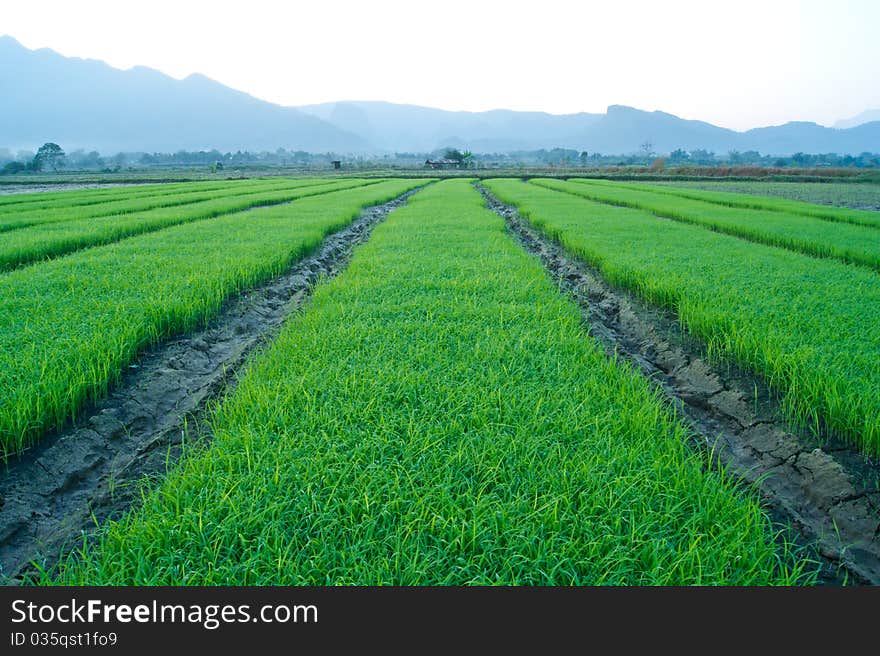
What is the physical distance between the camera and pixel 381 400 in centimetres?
283

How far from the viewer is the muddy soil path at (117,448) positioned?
2314 mm

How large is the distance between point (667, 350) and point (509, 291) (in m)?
1.76

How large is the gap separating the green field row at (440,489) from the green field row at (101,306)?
1.07 metres

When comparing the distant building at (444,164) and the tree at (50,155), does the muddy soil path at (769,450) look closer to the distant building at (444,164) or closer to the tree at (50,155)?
the distant building at (444,164)

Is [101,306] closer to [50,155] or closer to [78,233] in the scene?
[78,233]

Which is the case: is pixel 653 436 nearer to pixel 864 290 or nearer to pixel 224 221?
pixel 864 290

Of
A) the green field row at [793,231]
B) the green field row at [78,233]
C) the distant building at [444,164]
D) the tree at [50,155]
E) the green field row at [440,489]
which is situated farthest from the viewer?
the tree at [50,155]

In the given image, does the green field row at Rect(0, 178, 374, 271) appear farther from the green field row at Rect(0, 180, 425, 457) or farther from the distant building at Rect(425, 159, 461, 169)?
the distant building at Rect(425, 159, 461, 169)

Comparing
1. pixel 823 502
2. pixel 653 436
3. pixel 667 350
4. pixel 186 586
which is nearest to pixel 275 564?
pixel 186 586

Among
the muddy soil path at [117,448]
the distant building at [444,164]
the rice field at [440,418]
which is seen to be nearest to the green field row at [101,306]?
the rice field at [440,418]

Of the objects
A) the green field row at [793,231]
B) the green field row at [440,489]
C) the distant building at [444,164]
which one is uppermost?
the distant building at [444,164]

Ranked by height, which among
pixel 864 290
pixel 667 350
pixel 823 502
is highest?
pixel 864 290

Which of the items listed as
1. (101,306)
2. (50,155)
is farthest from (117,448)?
(50,155)

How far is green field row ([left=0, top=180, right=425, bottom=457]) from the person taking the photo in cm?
311
